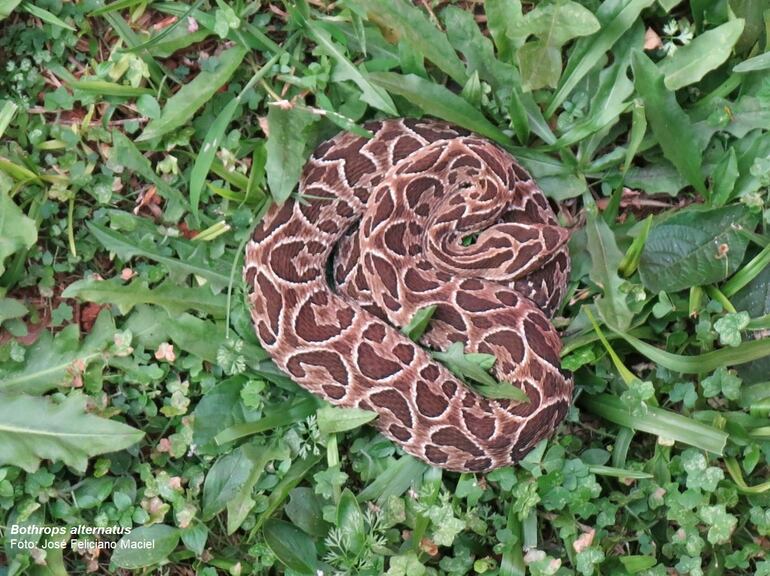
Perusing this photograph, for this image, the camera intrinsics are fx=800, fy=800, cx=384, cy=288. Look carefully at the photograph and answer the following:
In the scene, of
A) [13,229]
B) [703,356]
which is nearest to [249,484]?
[13,229]

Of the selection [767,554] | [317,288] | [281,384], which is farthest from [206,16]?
[767,554]

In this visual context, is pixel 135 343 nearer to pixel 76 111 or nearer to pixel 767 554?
pixel 76 111

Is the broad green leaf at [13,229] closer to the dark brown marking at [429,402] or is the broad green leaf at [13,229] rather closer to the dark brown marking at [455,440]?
the dark brown marking at [429,402]

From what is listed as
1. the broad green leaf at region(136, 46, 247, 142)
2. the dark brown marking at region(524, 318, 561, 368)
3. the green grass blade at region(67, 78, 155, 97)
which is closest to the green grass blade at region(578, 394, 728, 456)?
the dark brown marking at region(524, 318, 561, 368)

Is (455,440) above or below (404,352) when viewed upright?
below

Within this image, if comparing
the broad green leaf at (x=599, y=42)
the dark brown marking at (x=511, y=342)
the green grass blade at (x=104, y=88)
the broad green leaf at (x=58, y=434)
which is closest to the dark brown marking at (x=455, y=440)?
the dark brown marking at (x=511, y=342)
